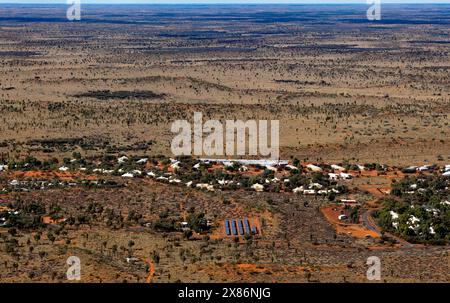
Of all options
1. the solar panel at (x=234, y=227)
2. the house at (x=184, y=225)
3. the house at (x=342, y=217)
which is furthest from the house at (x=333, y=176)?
the house at (x=184, y=225)

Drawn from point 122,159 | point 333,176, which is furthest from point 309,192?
point 122,159

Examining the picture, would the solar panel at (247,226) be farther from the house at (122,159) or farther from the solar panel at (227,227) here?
the house at (122,159)

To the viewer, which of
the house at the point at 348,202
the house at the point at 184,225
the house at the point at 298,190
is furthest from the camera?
the house at the point at 298,190

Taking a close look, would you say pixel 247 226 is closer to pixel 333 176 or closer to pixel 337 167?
pixel 333 176

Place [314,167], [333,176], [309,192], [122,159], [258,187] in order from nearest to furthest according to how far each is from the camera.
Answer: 1. [309,192]
2. [258,187]
3. [333,176]
4. [314,167]
5. [122,159]

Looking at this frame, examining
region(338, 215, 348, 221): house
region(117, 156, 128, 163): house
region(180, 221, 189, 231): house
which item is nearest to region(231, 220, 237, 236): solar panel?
region(180, 221, 189, 231): house

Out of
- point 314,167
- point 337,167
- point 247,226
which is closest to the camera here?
point 247,226
